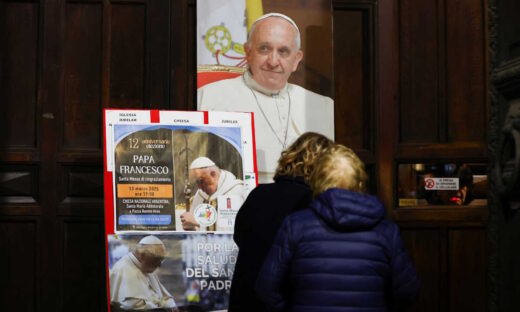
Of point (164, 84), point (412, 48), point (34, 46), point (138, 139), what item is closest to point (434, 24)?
point (412, 48)

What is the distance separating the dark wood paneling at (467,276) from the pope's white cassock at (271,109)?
1.22 metres

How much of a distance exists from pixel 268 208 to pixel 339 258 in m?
0.68

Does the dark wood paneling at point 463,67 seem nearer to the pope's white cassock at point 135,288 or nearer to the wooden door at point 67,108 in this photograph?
the wooden door at point 67,108

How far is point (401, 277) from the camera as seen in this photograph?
3.07 meters

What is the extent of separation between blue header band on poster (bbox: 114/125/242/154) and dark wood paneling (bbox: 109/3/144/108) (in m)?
0.86

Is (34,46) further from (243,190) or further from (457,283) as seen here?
(457,283)

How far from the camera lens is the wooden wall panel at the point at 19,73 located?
5.38 metres

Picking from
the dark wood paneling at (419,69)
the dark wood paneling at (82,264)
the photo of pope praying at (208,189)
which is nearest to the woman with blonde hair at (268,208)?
the photo of pope praying at (208,189)

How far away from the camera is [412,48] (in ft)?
18.5

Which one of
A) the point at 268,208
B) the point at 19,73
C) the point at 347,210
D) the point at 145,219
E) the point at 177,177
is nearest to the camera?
the point at 347,210

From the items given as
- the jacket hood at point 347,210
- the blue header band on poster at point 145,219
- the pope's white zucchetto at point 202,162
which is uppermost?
the pope's white zucchetto at point 202,162

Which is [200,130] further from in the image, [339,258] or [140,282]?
[339,258]

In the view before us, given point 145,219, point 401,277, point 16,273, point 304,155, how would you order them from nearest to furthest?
1. point 401,277
2. point 304,155
3. point 145,219
4. point 16,273

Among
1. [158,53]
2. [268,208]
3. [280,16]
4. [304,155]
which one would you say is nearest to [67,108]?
[158,53]
